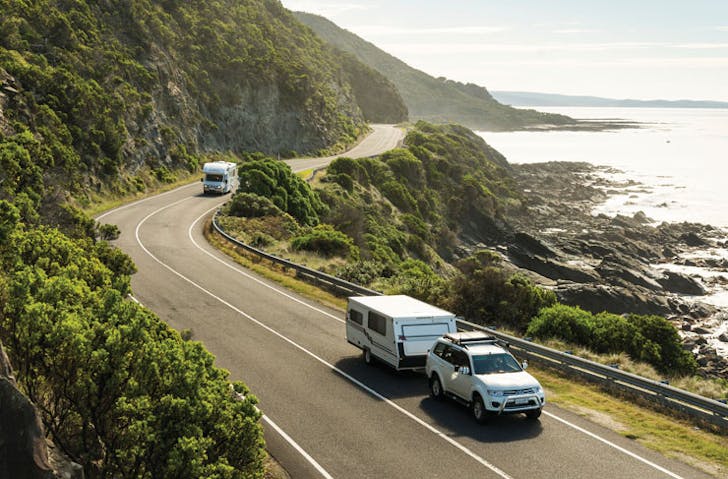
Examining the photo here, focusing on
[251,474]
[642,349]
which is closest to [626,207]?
[642,349]

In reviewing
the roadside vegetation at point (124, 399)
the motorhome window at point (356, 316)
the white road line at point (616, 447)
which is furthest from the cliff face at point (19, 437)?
the motorhome window at point (356, 316)

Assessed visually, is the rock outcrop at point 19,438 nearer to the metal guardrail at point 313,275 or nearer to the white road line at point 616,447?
the white road line at point 616,447

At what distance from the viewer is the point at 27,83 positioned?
48062mm

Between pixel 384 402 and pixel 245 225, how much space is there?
31112mm

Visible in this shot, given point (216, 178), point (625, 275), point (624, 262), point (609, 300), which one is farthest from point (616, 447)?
point (624, 262)

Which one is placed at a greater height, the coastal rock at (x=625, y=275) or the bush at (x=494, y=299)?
the bush at (x=494, y=299)

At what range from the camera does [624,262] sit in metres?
70.1

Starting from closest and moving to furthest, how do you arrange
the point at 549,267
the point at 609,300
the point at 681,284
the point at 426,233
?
the point at 609,300
the point at 681,284
the point at 549,267
the point at 426,233

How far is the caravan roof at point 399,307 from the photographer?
65.4 feet

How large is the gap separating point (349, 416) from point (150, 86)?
60.5 m

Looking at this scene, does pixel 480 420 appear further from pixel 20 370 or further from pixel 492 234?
pixel 492 234

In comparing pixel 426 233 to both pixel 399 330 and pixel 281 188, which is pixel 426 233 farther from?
pixel 399 330

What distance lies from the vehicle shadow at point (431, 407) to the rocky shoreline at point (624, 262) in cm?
2849

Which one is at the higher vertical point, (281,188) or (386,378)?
(281,188)
